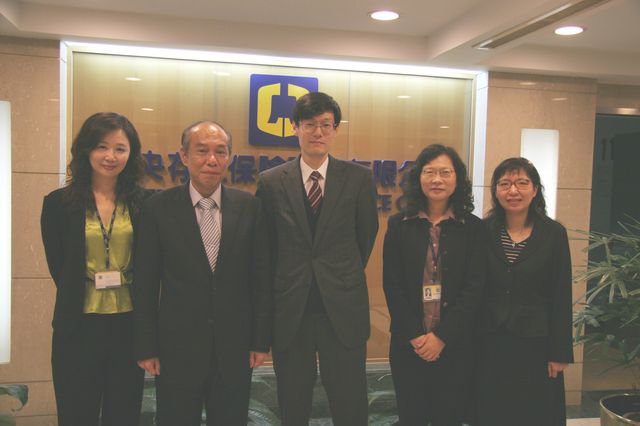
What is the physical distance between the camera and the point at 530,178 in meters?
2.76

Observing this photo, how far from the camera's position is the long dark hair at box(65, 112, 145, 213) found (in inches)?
98.0

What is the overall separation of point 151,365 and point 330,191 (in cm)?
111

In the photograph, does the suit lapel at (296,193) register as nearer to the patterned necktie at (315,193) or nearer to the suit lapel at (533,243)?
the patterned necktie at (315,193)

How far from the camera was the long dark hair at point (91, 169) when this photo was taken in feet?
8.17

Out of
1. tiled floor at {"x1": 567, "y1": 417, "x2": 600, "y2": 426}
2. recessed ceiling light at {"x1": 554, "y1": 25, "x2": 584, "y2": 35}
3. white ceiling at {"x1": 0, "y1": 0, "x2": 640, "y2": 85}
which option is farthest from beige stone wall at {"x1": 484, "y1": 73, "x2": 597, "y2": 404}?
tiled floor at {"x1": 567, "y1": 417, "x2": 600, "y2": 426}

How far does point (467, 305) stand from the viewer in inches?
104

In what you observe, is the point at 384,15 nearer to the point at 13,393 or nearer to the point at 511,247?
the point at 511,247

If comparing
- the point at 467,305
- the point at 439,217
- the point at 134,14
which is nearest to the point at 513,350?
the point at 467,305

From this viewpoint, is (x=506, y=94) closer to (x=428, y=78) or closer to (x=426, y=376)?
(x=428, y=78)

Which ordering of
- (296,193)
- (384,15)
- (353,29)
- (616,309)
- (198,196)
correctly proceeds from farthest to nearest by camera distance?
(353,29) < (384,15) < (616,309) < (296,193) < (198,196)

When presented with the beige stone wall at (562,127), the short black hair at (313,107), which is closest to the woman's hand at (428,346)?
the short black hair at (313,107)

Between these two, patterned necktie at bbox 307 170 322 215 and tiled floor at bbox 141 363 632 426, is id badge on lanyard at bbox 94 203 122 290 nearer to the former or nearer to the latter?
patterned necktie at bbox 307 170 322 215

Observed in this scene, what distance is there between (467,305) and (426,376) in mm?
403

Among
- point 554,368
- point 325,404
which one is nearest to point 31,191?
point 325,404
